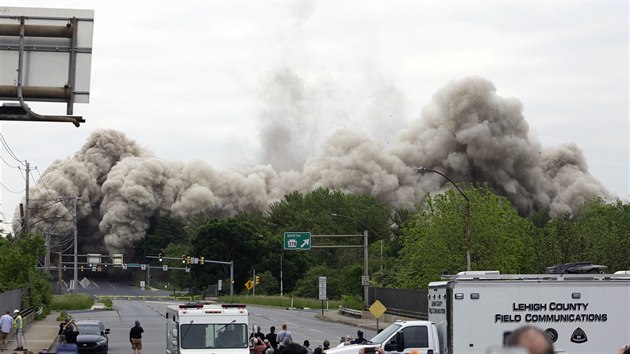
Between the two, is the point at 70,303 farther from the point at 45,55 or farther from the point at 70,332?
the point at 45,55

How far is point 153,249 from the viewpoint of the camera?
146 metres

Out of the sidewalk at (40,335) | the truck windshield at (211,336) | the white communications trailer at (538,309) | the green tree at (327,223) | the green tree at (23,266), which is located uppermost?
the green tree at (327,223)

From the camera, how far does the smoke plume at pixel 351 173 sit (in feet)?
424

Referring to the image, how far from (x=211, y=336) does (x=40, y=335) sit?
2259cm

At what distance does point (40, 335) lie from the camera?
142 feet

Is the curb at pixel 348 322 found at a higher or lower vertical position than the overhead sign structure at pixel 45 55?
lower

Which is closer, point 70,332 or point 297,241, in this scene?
point 70,332

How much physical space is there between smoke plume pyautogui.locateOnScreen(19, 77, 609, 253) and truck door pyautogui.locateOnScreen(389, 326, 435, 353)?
90721mm

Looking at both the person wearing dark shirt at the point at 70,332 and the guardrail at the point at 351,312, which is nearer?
the person wearing dark shirt at the point at 70,332

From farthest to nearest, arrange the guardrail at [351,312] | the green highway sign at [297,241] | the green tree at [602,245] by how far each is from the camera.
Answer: the green highway sign at [297,241] < the guardrail at [351,312] < the green tree at [602,245]

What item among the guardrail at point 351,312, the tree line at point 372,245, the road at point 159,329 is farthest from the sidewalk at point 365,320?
the tree line at point 372,245

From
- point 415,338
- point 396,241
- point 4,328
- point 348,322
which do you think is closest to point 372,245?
point 396,241

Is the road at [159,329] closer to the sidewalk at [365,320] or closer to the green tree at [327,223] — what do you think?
the sidewalk at [365,320]

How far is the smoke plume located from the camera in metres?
129
